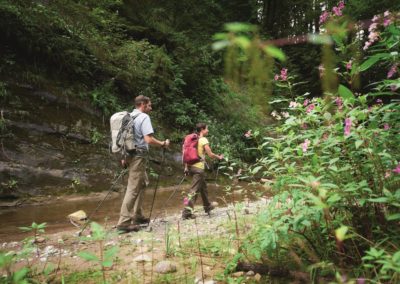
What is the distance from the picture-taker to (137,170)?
6.12m

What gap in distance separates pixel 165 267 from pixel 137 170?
278cm

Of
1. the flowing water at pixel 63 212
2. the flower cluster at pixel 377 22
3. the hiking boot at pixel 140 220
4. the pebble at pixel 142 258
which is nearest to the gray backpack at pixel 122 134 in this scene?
the hiking boot at pixel 140 220

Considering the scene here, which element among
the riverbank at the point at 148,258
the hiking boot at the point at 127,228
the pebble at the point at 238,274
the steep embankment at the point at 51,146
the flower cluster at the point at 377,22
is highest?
the flower cluster at the point at 377,22

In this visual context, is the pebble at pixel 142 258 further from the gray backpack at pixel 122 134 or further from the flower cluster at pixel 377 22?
the flower cluster at pixel 377 22

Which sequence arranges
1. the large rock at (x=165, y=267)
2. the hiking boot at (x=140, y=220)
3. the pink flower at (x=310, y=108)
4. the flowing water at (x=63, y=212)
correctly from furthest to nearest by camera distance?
the flowing water at (x=63, y=212)
the hiking boot at (x=140, y=220)
the large rock at (x=165, y=267)
the pink flower at (x=310, y=108)

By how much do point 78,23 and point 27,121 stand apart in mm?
4907

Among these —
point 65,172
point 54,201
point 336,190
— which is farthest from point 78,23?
point 336,190

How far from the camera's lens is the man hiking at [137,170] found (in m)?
5.98

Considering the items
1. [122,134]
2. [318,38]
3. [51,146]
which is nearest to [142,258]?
[122,134]

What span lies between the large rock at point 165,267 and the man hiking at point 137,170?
2.40 metres

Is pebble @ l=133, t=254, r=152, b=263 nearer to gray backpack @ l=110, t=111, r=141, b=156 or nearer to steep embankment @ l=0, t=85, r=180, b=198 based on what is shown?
gray backpack @ l=110, t=111, r=141, b=156

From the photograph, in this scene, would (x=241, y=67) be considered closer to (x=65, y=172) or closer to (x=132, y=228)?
(x=132, y=228)

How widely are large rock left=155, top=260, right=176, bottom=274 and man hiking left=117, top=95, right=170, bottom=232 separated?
2.40 meters

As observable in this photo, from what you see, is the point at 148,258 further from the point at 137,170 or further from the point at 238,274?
the point at 137,170
